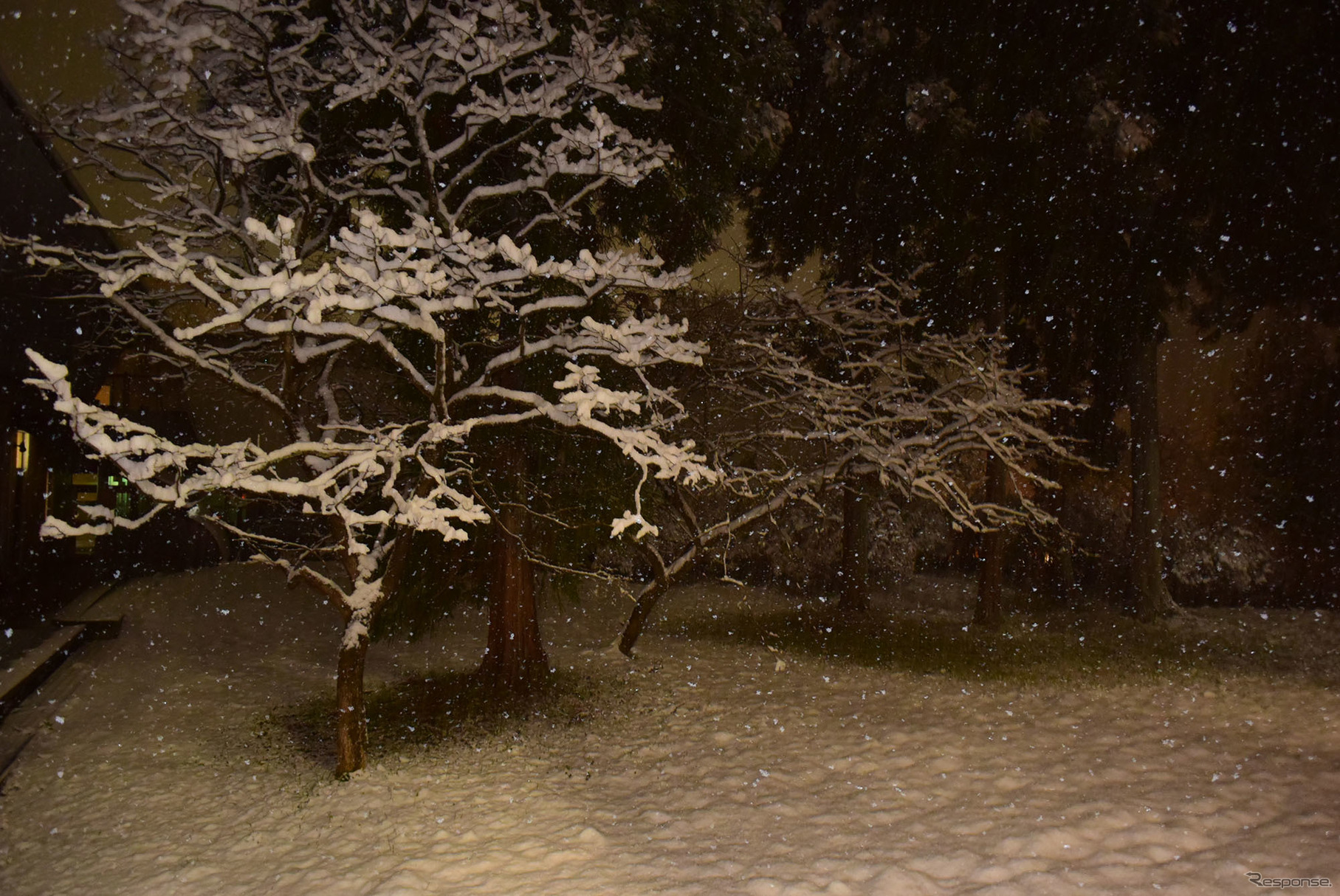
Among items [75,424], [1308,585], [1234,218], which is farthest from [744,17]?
[1308,585]

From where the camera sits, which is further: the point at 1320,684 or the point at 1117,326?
the point at 1117,326

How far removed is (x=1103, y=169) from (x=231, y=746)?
1263cm

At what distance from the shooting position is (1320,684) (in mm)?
9641

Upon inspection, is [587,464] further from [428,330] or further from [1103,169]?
[1103,169]

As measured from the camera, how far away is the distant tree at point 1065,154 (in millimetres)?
10750

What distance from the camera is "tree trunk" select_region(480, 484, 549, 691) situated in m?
8.82

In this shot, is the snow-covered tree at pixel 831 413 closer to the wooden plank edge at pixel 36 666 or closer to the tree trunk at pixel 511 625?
the tree trunk at pixel 511 625

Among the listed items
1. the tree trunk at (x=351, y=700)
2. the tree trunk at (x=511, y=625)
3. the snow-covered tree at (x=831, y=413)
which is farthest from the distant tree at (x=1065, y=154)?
the tree trunk at (x=351, y=700)

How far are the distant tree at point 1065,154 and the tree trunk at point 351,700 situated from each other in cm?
860

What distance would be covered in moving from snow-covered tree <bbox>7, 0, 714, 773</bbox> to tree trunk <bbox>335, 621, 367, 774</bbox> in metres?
0.02

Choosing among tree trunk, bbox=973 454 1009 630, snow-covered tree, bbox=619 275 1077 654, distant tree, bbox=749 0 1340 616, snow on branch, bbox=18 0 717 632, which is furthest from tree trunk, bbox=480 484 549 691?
tree trunk, bbox=973 454 1009 630

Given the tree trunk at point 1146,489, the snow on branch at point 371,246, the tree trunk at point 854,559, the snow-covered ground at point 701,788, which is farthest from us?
the tree trunk at point 854,559

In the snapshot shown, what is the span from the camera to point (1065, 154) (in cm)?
1145

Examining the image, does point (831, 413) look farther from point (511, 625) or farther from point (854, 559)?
point (854, 559)
